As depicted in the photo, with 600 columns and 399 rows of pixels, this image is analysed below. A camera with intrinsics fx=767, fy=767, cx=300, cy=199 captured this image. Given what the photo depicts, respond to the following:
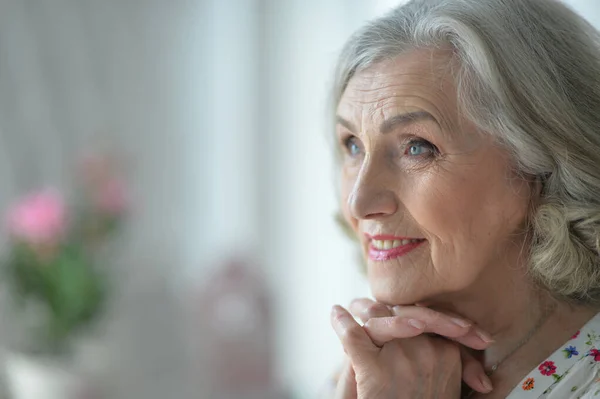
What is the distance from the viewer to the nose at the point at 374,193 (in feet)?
3.64

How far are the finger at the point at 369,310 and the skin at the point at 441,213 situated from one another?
12mm

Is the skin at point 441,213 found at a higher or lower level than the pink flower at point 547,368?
higher

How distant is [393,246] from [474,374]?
229 mm

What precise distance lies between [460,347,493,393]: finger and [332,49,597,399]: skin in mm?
15

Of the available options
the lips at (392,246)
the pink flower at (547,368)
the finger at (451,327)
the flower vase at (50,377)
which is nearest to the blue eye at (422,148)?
the lips at (392,246)

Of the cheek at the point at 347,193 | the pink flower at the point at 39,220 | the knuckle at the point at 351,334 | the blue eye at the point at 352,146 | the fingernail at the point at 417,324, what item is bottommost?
the fingernail at the point at 417,324

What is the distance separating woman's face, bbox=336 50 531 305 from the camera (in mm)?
1072

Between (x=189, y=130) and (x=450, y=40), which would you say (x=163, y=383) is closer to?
(x=189, y=130)

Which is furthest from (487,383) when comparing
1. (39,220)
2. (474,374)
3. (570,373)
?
(39,220)

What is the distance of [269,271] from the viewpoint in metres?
3.11

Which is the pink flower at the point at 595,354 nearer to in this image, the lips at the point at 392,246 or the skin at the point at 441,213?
the skin at the point at 441,213

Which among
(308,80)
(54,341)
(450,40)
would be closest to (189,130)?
(308,80)

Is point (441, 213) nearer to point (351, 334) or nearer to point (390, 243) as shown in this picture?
point (390, 243)

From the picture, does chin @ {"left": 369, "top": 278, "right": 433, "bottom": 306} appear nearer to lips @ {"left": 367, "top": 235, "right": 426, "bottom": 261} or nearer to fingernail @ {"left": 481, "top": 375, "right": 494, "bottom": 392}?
lips @ {"left": 367, "top": 235, "right": 426, "bottom": 261}
